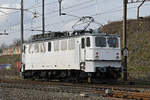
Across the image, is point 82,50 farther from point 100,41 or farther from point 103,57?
point 103,57

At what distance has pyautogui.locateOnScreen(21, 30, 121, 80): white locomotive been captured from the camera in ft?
76.1

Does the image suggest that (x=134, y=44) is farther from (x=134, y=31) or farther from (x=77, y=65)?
(x=77, y=65)

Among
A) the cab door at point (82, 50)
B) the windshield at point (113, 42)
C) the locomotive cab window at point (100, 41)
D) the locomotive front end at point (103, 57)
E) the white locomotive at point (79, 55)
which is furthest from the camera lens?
the windshield at point (113, 42)

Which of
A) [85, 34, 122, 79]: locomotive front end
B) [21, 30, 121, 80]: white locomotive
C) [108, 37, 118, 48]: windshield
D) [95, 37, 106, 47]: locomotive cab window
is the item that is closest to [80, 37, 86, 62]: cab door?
[21, 30, 121, 80]: white locomotive

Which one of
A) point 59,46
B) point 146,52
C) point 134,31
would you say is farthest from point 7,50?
point 59,46

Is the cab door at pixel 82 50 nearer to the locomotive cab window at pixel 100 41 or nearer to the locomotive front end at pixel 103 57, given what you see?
the locomotive front end at pixel 103 57

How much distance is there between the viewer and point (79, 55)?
78.9ft

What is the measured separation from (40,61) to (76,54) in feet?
18.2

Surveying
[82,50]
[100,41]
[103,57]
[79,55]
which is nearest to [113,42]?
[100,41]

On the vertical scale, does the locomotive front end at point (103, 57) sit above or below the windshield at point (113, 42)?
below

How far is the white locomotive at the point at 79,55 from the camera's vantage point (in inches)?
914

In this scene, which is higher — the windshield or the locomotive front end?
the windshield

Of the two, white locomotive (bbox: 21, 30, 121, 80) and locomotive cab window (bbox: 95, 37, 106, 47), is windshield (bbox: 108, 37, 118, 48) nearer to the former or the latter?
white locomotive (bbox: 21, 30, 121, 80)

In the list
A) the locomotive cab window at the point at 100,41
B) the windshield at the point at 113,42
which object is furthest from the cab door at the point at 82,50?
the windshield at the point at 113,42
